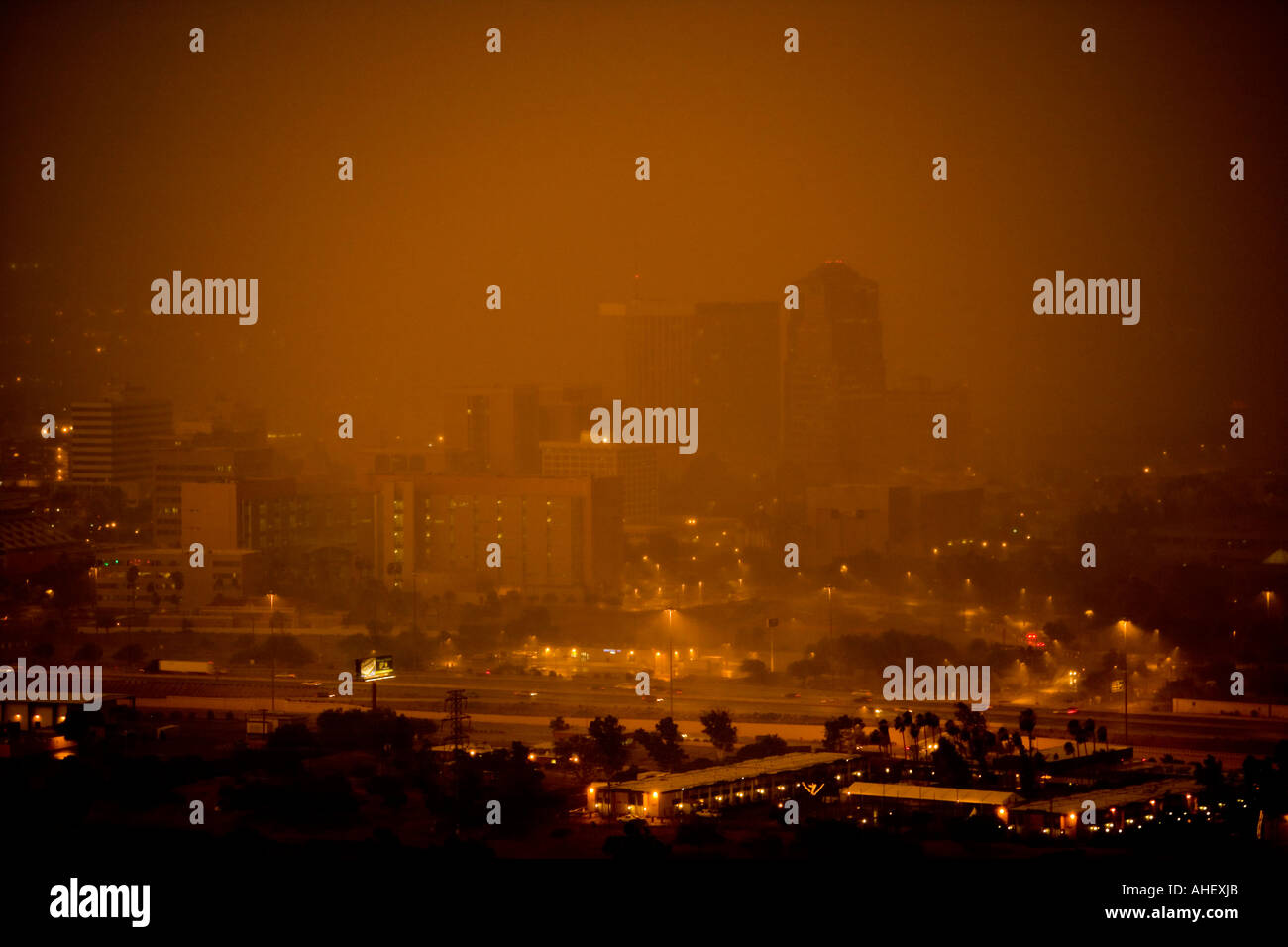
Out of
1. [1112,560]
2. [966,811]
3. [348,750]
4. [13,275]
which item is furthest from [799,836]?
[13,275]

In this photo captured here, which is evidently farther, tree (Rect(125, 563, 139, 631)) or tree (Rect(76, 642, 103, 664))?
tree (Rect(125, 563, 139, 631))

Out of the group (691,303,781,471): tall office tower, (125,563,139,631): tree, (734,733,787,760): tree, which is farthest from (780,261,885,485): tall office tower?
(734,733,787,760): tree

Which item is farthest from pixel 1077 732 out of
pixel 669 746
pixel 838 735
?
pixel 669 746

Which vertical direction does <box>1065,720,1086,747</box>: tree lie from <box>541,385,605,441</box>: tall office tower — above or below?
below

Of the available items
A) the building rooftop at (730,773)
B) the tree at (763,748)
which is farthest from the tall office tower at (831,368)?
the building rooftop at (730,773)

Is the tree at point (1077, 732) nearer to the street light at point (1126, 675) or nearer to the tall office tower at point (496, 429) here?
the street light at point (1126, 675)

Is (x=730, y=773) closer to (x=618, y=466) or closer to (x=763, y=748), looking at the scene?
(x=763, y=748)

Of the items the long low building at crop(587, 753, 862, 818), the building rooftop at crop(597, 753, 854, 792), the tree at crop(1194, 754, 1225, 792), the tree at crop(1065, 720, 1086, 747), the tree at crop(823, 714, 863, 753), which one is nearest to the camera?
the tree at crop(1194, 754, 1225, 792)

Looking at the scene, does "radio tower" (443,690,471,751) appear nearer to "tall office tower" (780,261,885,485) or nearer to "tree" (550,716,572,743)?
"tree" (550,716,572,743)
